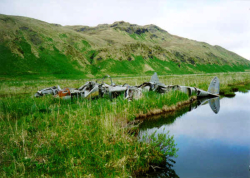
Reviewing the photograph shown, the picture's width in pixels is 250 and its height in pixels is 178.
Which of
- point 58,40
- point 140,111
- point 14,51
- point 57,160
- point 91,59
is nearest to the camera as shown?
point 57,160

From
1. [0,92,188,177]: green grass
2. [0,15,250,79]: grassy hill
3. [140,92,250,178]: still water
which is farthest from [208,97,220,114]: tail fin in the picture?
[0,15,250,79]: grassy hill

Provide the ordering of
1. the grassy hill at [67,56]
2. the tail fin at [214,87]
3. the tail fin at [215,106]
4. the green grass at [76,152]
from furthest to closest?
the grassy hill at [67,56]
the tail fin at [214,87]
the tail fin at [215,106]
the green grass at [76,152]

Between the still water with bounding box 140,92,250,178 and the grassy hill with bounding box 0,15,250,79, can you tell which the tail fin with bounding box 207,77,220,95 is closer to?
the still water with bounding box 140,92,250,178

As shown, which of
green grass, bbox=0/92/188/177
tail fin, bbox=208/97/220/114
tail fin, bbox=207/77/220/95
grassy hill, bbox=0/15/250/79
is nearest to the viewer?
green grass, bbox=0/92/188/177

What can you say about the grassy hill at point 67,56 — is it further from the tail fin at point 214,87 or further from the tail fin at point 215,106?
the tail fin at point 215,106

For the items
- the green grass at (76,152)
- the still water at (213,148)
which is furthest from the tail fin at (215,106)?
the green grass at (76,152)

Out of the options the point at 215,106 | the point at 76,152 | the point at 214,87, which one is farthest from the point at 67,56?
the point at 76,152

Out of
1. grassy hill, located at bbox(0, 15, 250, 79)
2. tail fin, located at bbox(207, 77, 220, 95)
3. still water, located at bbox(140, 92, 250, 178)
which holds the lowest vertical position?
still water, located at bbox(140, 92, 250, 178)

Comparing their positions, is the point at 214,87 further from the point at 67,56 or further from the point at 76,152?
the point at 67,56

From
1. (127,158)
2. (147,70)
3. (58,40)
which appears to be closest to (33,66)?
(58,40)

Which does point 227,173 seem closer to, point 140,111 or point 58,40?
point 140,111

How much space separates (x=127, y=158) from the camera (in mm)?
4125

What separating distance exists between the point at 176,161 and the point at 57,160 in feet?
11.6

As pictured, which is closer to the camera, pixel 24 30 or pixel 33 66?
pixel 33 66
